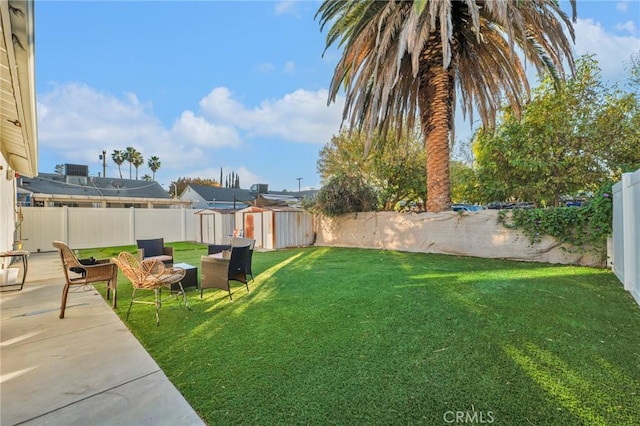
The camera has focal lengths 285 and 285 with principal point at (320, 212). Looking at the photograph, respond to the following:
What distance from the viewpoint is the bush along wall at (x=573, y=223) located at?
626 cm

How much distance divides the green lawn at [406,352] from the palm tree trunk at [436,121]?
446 centimetres

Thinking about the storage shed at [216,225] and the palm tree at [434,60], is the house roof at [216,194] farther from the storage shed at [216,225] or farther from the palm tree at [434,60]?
the palm tree at [434,60]

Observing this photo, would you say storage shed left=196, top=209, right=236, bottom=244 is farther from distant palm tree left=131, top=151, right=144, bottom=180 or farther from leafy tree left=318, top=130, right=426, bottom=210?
distant palm tree left=131, top=151, right=144, bottom=180

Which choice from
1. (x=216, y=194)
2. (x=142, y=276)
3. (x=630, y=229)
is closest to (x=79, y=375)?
(x=142, y=276)

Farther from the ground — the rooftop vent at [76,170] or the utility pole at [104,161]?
the utility pole at [104,161]

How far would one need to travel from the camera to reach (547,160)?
980 centimetres

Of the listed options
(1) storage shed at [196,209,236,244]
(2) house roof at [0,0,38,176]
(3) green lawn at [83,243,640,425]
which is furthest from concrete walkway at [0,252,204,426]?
(1) storage shed at [196,209,236,244]

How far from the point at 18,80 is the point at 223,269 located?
11.6ft

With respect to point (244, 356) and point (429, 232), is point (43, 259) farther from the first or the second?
point (429, 232)

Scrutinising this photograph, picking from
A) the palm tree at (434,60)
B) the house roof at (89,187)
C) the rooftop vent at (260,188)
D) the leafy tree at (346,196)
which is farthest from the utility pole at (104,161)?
the palm tree at (434,60)

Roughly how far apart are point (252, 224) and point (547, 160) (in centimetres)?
1144

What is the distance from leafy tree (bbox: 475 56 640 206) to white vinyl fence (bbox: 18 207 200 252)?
603 inches

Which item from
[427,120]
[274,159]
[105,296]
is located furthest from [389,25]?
[274,159]

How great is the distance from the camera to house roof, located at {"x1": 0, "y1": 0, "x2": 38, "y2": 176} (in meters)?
2.35
